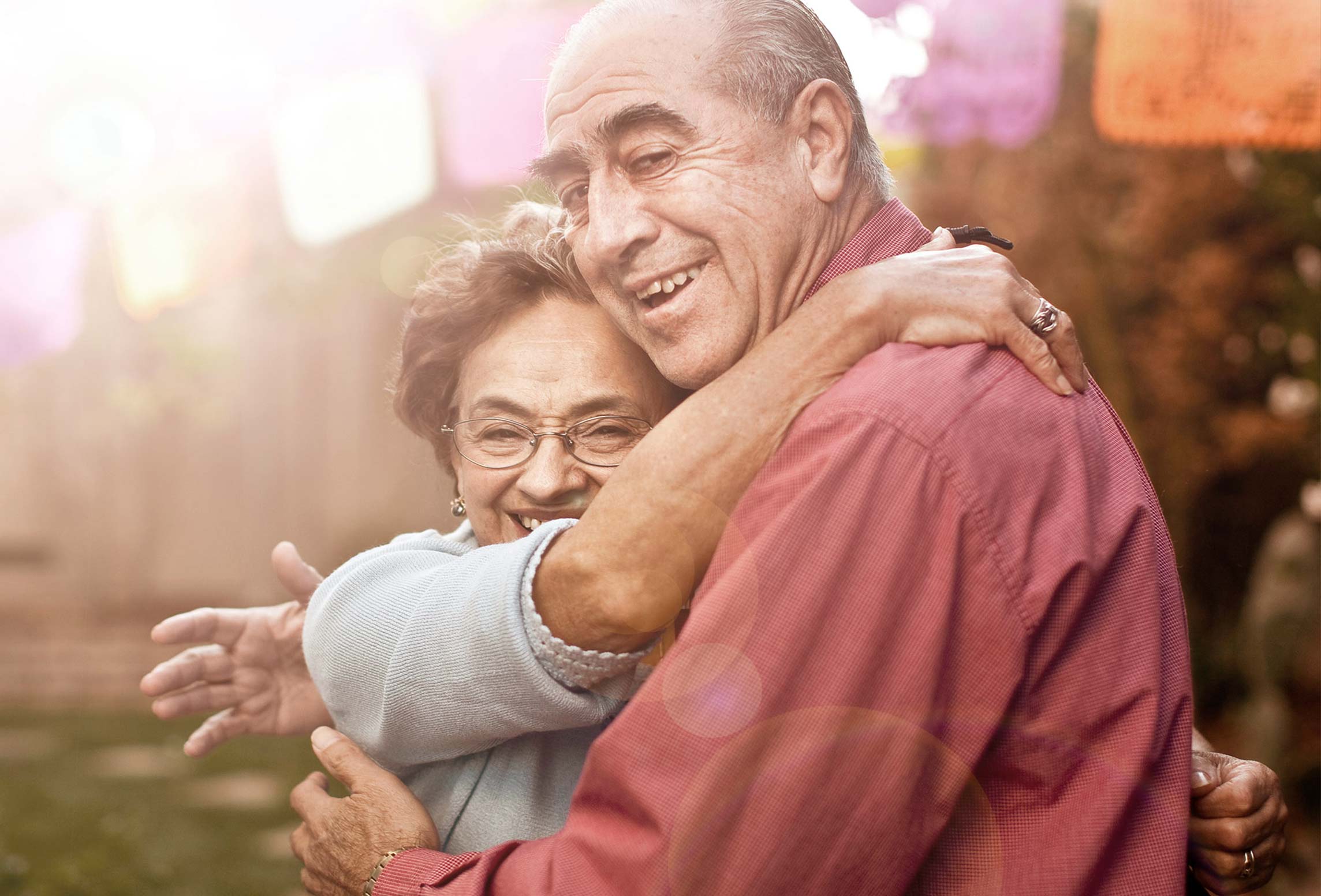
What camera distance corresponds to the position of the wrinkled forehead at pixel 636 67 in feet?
5.78

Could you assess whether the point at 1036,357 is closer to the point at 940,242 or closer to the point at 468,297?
the point at 940,242

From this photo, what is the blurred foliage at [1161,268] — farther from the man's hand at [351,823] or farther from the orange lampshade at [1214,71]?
the man's hand at [351,823]

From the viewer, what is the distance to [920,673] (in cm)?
129

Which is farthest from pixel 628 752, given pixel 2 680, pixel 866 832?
pixel 2 680

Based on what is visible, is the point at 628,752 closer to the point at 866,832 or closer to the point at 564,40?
the point at 866,832

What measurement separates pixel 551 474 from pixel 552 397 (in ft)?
0.47

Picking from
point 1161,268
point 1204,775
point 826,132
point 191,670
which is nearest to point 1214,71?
point 1161,268

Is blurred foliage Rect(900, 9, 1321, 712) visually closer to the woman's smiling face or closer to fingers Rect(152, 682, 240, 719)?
the woman's smiling face

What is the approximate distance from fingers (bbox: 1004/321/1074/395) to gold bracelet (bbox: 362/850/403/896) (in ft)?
3.70

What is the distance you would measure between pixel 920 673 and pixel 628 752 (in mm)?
345

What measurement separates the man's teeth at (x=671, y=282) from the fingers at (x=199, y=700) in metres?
Answer: 1.29

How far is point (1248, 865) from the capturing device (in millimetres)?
1780

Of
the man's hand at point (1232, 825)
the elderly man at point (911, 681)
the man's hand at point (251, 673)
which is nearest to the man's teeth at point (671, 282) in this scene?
the elderly man at point (911, 681)

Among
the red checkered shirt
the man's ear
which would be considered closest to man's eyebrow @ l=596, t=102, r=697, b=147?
the man's ear
